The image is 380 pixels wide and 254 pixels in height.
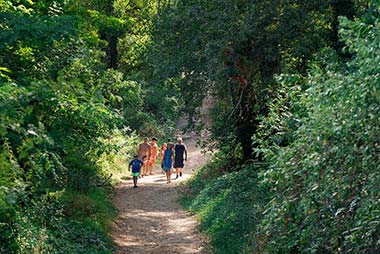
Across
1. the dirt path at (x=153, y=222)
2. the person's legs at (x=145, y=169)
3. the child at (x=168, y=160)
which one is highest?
the child at (x=168, y=160)

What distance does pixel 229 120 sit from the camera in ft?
56.9

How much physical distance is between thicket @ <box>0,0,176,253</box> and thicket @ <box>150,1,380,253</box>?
2333 mm

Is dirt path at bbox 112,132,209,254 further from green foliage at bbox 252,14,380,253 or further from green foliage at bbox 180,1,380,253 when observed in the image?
green foliage at bbox 252,14,380,253

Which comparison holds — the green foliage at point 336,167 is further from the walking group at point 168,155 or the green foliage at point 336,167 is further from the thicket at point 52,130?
the walking group at point 168,155

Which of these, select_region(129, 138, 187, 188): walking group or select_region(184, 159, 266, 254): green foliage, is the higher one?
select_region(129, 138, 187, 188): walking group

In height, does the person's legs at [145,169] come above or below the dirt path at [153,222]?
above

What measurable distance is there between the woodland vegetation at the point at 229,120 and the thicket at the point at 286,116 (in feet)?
0.09

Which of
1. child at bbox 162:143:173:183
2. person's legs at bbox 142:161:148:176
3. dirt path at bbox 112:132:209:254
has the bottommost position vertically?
dirt path at bbox 112:132:209:254

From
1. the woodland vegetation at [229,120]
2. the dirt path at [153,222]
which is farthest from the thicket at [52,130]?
the dirt path at [153,222]

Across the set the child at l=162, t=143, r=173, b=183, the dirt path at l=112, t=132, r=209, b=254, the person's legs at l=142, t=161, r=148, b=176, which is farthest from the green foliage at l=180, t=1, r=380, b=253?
the person's legs at l=142, t=161, r=148, b=176

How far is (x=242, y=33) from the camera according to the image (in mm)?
12898

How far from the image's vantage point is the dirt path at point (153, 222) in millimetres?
12969

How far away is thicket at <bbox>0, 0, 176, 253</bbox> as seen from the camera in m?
5.26

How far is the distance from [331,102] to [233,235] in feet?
18.1
